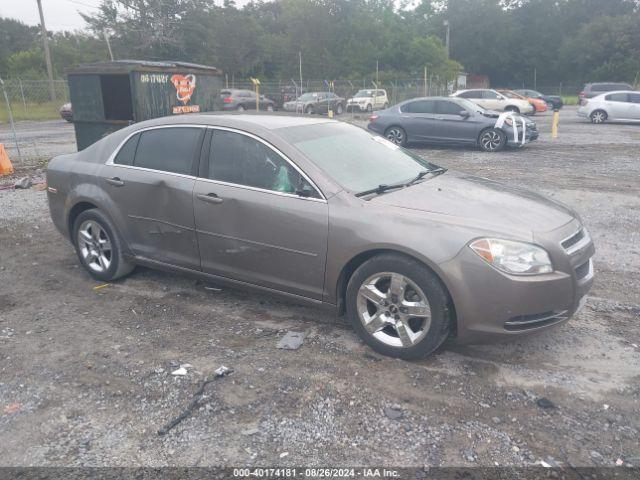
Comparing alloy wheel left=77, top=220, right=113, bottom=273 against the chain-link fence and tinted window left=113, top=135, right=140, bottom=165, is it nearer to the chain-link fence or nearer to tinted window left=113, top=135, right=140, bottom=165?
tinted window left=113, top=135, right=140, bottom=165

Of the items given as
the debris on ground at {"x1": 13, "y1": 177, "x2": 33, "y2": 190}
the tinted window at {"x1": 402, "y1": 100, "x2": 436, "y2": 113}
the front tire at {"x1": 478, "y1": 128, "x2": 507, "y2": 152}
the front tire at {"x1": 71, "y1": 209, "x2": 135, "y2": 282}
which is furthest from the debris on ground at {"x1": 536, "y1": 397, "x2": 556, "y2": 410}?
the tinted window at {"x1": 402, "y1": 100, "x2": 436, "y2": 113}

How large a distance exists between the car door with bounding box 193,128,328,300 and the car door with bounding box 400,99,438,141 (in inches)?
446

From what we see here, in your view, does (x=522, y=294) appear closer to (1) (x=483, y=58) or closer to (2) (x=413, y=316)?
(2) (x=413, y=316)

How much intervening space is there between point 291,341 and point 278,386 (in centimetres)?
60

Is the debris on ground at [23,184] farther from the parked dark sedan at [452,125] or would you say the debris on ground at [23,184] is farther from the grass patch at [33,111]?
the grass patch at [33,111]

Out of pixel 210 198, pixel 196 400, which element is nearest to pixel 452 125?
pixel 210 198

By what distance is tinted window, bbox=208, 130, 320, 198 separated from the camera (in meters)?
4.10

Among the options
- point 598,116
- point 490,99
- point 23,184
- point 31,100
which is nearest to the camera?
point 23,184

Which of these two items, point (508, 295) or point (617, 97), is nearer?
point (508, 295)

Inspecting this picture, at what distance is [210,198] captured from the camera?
4355 mm

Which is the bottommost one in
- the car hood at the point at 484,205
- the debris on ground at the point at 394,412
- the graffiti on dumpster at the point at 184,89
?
the debris on ground at the point at 394,412

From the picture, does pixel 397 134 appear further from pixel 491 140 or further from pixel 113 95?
pixel 113 95

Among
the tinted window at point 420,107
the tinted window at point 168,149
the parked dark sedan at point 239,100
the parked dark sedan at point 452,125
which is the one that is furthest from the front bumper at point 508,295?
the parked dark sedan at point 239,100

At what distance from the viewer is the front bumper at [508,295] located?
3400 mm
